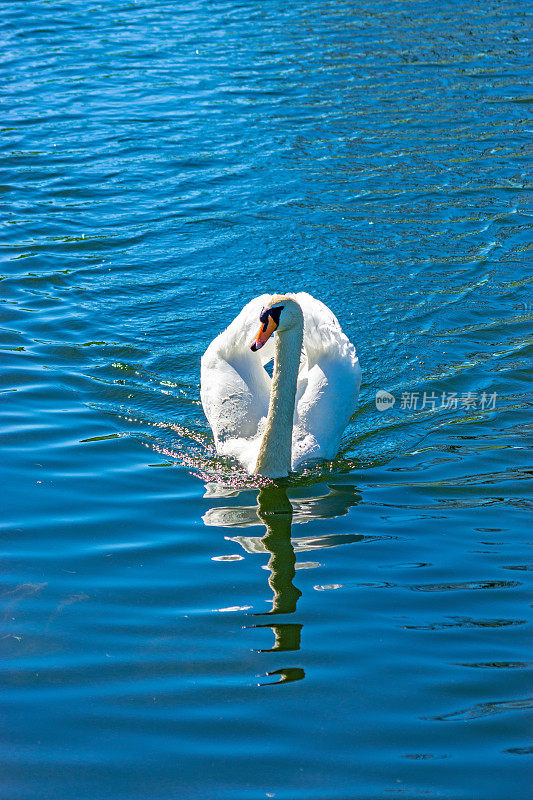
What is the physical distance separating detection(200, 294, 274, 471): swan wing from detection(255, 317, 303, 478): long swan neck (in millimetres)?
205

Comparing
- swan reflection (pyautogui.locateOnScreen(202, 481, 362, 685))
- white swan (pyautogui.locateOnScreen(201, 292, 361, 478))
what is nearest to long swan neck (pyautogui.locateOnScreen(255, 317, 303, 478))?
white swan (pyautogui.locateOnScreen(201, 292, 361, 478))

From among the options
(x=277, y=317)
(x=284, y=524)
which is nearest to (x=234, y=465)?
(x=284, y=524)

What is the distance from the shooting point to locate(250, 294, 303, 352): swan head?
7.46m

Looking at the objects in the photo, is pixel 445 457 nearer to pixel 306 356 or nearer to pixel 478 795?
pixel 306 356

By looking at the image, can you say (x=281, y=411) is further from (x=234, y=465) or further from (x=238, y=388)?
(x=238, y=388)

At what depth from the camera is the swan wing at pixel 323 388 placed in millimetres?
8031

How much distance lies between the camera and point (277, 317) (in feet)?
24.7

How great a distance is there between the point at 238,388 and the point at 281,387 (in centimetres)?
81

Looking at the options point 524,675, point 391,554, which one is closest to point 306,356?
point 391,554

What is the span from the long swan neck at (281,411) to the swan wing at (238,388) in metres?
0.21

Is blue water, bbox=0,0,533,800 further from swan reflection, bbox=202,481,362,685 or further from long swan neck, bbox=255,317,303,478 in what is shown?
long swan neck, bbox=255,317,303,478

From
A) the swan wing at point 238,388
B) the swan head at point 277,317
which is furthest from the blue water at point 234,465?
the swan head at point 277,317

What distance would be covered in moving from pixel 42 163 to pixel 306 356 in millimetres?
6790

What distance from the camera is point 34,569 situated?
6289mm
